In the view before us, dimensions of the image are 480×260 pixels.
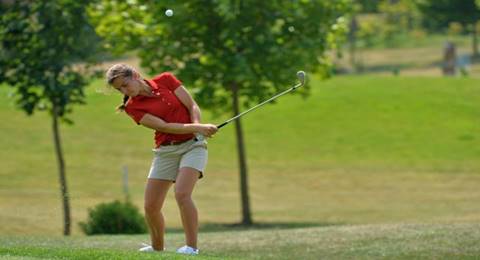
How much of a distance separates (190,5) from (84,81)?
2.40m

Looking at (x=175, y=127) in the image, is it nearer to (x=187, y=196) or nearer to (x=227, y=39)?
(x=187, y=196)

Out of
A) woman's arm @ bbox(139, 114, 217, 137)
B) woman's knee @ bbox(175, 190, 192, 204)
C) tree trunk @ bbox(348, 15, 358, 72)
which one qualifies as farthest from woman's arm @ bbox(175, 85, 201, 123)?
tree trunk @ bbox(348, 15, 358, 72)

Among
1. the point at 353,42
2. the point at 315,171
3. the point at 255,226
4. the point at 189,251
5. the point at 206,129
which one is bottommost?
the point at 189,251

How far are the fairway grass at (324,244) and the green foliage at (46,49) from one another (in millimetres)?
6652

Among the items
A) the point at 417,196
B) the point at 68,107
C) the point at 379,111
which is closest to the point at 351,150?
the point at 379,111

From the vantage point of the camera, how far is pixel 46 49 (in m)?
23.5

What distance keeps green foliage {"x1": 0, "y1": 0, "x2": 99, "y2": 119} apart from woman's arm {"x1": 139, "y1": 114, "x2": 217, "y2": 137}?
11.1 metres

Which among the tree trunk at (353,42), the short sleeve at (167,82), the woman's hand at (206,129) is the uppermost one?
the tree trunk at (353,42)

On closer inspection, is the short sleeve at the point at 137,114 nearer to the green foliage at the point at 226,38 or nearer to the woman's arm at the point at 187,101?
the woman's arm at the point at 187,101

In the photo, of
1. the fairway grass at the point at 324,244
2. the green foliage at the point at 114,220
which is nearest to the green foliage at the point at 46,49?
the green foliage at the point at 114,220

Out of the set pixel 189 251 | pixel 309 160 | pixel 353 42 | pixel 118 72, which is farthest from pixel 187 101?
pixel 353 42

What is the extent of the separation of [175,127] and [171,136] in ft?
→ 0.98

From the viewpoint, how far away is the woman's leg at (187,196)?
487 inches

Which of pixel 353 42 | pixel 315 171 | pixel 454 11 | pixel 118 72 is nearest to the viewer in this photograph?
pixel 118 72
